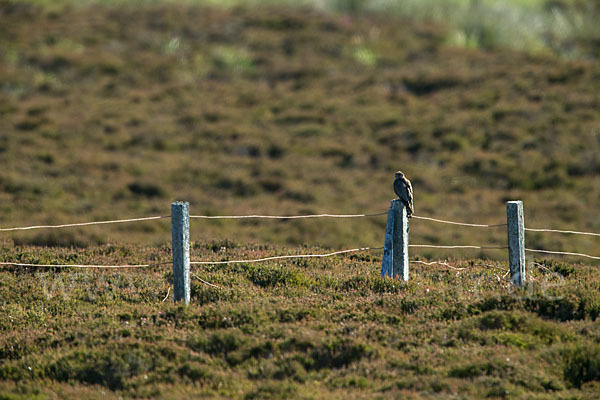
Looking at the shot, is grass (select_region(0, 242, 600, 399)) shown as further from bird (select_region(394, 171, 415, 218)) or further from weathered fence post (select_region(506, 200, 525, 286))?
bird (select_region(394, 171, 415, 218))

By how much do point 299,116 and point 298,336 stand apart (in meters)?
25.0

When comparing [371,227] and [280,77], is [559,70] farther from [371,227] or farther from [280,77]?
[371,227]

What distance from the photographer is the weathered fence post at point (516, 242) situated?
10.0m

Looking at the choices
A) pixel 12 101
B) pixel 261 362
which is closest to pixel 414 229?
pixel 261 362

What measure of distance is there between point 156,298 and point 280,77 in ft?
93.4

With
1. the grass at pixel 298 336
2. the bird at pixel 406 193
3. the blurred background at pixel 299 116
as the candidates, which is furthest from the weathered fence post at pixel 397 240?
the blurred background at pixel 299 116

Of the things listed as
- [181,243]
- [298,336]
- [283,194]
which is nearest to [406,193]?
[298,336]

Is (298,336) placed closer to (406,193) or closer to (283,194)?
(406,193)

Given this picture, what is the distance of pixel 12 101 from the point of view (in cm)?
3244

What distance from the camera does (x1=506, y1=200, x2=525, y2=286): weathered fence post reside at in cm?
1004

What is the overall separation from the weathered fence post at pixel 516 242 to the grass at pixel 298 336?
313 millimetres

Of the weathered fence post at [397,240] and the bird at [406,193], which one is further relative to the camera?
the bird at [406,193]

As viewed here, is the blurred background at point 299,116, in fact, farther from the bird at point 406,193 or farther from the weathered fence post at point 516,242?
the weathered fence post at point 516,242

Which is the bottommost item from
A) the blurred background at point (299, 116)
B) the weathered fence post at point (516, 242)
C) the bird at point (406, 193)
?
the weathered fence post at point (516, 242)
